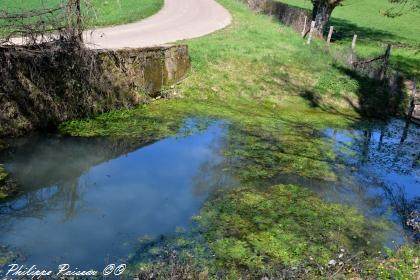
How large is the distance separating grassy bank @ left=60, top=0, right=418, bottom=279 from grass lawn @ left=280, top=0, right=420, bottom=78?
509cm

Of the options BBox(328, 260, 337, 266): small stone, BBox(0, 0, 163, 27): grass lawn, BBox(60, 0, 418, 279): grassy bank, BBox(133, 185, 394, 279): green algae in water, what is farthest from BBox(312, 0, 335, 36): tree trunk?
BBox(328, 260, 337, 266): small stone

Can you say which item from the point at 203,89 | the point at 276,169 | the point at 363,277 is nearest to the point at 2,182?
the point at 276,169

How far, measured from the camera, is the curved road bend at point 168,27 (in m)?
19.1

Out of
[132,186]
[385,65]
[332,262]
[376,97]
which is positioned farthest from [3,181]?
[385,65]

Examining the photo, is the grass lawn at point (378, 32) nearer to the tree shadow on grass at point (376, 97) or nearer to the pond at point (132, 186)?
the tree shadow on grass at point (376, 97)

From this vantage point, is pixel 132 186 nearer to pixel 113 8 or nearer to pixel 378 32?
pixel 113 8

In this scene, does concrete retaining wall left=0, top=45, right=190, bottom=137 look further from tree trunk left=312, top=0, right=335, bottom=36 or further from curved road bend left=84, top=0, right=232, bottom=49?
tree trunk left=312, top=0, right=335, bottom=36

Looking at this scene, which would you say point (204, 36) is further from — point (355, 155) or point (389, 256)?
point (389, 256)

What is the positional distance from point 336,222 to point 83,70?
27.1 feet

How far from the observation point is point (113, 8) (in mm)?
28875

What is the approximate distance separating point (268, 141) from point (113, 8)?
19089 millimetres

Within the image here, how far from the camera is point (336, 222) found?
30.2 feet

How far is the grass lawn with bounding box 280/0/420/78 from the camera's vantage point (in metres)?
26.2

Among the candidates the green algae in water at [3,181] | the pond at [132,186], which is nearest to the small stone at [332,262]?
the pond at [132,186]
